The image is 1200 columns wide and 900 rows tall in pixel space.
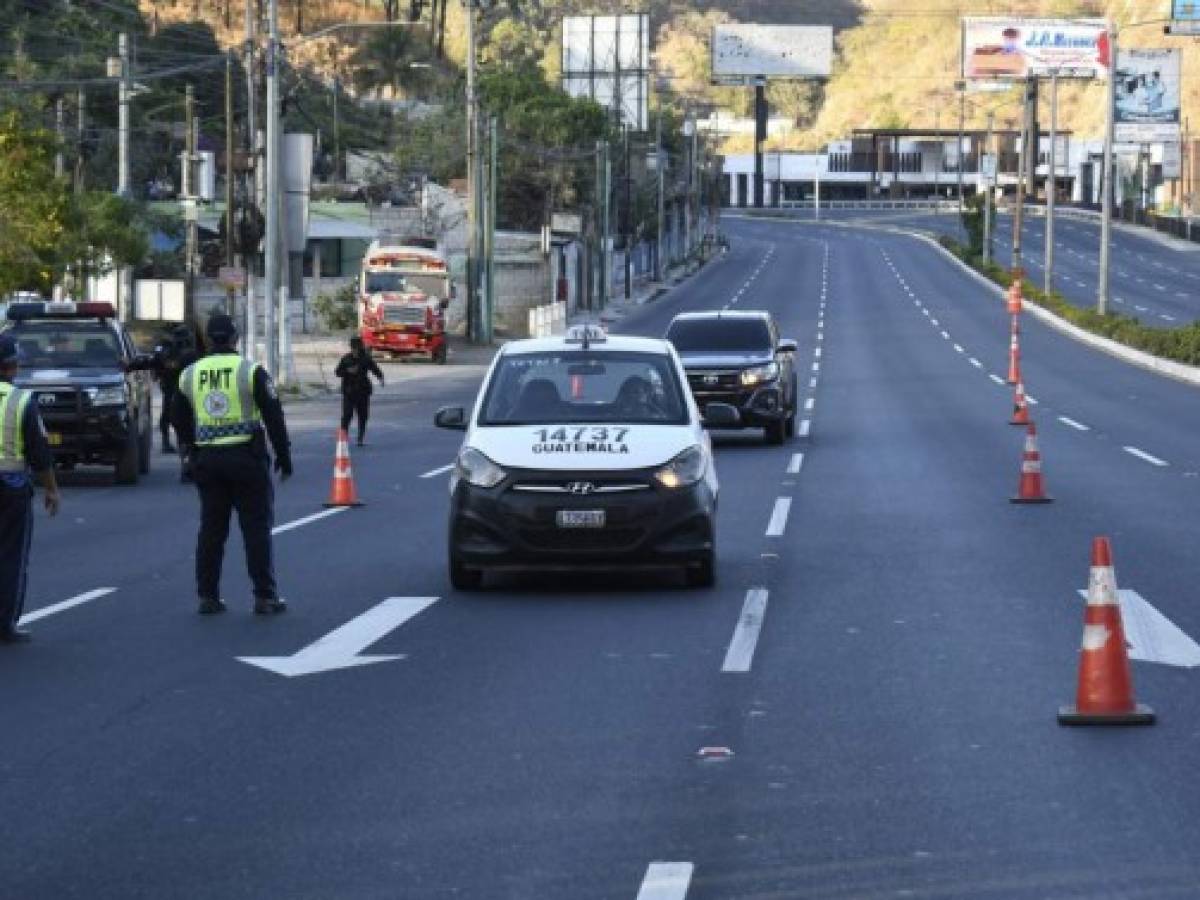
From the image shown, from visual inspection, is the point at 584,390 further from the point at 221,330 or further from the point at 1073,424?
the point at 1073,424

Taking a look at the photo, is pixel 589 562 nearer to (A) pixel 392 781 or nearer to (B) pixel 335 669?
(B) pixel 335 669

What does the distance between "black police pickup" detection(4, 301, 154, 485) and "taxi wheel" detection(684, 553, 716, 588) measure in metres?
12.6

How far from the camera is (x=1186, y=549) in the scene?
18781 millimetres

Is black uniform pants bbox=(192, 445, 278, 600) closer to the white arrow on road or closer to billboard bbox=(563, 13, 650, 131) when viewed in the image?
the white arrow on road

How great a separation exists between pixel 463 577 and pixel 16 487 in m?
3.33

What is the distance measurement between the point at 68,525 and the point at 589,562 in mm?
8506

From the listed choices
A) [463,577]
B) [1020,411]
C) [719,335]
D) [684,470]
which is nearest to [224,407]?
[463,577]

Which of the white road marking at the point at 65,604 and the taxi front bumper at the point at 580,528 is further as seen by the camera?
the taxi front bumper at the point at 580,528

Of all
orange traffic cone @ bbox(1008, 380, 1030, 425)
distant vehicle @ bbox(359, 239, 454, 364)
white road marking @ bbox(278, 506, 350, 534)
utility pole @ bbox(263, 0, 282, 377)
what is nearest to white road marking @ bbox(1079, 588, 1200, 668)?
white road marking @ bbox(278, 506, 350, 534)

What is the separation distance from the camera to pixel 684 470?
15.9m

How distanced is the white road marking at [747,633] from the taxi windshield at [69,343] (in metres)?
14.3

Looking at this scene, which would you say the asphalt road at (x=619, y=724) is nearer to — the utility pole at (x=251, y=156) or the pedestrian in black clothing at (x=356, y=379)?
the pedestrian in black clothing at (x=356, y=379)

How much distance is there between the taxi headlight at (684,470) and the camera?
621 inches

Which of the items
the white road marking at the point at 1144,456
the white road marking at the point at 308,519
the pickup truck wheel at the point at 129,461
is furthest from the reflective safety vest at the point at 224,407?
the white road marking at the point at 1144,456
